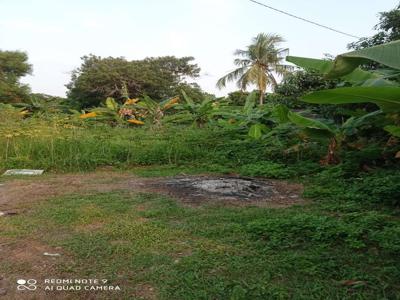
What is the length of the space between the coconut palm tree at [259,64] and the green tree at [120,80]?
4458 mm

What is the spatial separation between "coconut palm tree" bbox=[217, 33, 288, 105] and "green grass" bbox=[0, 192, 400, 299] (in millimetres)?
20075

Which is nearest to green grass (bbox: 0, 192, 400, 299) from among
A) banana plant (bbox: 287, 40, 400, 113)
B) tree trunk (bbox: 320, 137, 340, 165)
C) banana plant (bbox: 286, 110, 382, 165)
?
banana plant (bbox: 287, 40, 400, 113)

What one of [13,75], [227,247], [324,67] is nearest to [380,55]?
[227,247]

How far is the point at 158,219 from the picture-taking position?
136 inches

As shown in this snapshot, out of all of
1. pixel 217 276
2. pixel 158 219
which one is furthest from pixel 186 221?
pixel 217 276

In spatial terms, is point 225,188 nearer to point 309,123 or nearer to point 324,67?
point 309,123

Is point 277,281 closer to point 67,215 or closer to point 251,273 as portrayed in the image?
point 251,273

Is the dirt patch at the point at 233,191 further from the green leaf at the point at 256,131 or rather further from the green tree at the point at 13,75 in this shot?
the green tree at the point at 13,75

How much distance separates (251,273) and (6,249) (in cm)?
176

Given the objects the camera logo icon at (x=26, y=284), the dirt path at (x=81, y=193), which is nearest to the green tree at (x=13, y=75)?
the dirt path at (x=81, y=193)

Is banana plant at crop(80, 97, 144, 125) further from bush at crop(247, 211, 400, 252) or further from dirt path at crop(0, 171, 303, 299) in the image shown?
bush at crop(247, 211, 400, 252)

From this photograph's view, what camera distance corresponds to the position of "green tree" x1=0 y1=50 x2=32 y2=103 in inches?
815

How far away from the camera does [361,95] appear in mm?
1800

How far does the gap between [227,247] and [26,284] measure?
1.29 m
